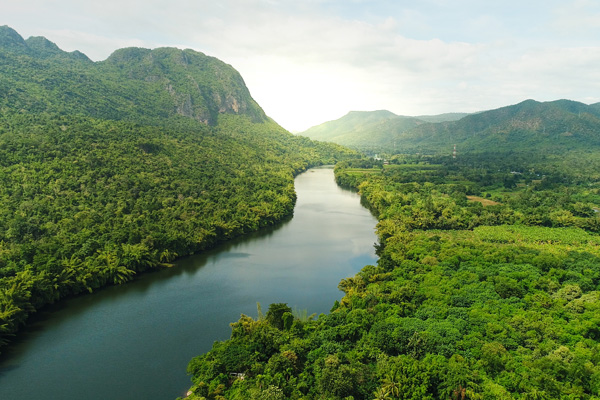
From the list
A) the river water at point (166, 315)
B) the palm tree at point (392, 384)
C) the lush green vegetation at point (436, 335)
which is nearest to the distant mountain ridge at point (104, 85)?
the river water at point (166, 315)

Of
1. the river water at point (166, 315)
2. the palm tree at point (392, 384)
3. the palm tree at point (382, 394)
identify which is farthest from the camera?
the river water at point (166, 315)

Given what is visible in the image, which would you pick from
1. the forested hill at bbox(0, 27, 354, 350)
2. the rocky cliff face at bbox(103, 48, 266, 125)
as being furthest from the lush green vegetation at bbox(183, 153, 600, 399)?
the rocky cliff face at bbox(103, 48, 266, 125)

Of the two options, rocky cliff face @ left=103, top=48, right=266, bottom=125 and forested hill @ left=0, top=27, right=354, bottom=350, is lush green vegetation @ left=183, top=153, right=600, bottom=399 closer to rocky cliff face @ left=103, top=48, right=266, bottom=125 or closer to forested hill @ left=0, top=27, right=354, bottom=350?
forested hill @ left=0, top=27, right=354, bottom=350

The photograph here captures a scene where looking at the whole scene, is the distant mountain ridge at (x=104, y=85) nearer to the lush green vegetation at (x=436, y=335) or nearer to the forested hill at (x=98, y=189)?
the forested hill at (x=98, y=189)

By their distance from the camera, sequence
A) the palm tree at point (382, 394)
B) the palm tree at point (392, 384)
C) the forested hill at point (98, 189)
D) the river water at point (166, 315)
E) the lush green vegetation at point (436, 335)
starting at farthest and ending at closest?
1. the forested hill at point (98, 189)
2. the river water at point (166, 315)
3. the lush green vegetation at point (436, 335)
4. the palm tree at point (392, 384)
5. the palm tree at point (382, 394)

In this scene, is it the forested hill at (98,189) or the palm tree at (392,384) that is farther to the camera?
the forested hill at (98,189)

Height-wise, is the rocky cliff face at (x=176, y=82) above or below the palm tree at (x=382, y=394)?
above

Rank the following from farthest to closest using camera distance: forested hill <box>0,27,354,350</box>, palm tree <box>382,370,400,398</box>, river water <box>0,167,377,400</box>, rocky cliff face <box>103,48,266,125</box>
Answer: rocky cliff face <box>103,48,266,125</box> < forested hill <box>0,27,354,350</box> < river water <box>0,167,377,400</box> < palm tree <box>382,370,400,398</box>
